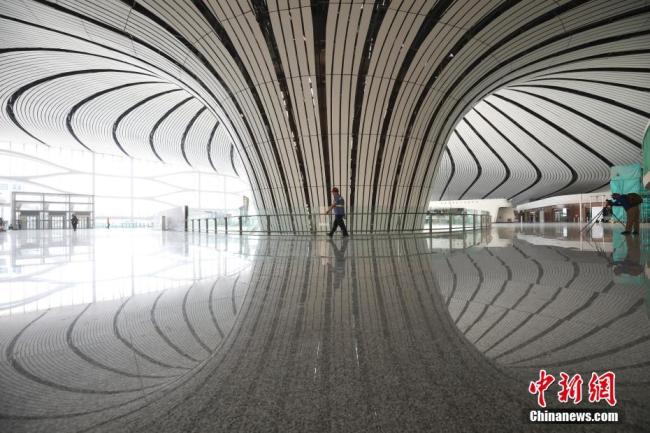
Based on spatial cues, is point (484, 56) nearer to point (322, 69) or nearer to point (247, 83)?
point (322, 69)

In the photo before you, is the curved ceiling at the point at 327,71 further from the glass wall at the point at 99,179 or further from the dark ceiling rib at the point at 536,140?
the glass wall at the point at 99,179

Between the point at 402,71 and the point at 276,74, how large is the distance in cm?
423

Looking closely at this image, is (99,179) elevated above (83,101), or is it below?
below

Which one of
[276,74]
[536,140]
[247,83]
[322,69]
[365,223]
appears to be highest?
[536,140]

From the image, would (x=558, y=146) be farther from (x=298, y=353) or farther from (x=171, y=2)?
(x=298, y=353)

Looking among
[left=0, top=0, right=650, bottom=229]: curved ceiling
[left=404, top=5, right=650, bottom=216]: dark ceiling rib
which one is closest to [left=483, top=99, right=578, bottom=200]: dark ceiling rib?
[left=0, top=0, right=650, bottom=229]: curved ceiling

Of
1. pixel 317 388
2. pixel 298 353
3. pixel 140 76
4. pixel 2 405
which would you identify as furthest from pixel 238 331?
pixel 140 76

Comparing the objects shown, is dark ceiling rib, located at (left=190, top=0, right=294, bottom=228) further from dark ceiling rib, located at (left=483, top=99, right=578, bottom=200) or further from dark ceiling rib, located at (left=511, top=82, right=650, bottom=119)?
dark ceiling rib, located at (left=483, top=99, right=578, bottom=200)
